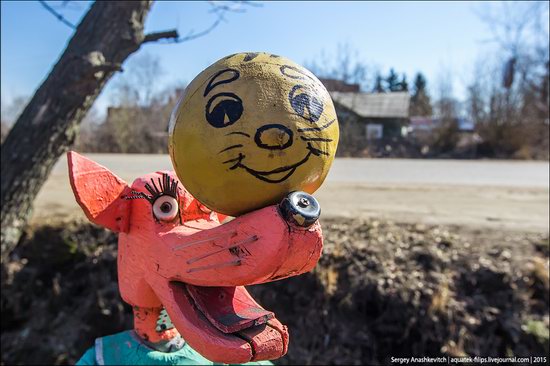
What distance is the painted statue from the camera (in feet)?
3.24

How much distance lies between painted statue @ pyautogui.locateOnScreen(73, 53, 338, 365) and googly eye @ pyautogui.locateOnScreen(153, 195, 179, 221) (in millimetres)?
99

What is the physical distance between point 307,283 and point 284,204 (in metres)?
2.39

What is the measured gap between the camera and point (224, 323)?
1.16 meters

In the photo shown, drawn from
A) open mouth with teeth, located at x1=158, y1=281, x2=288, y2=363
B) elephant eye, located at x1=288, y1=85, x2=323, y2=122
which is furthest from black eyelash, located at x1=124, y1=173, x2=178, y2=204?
elephant eye, located at x1=288, y1=85, x2=323, y2=122

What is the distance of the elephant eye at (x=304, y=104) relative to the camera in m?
1.02

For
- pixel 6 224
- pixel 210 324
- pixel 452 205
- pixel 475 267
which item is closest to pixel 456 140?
pixel 452 205

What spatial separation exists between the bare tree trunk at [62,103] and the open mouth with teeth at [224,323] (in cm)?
237

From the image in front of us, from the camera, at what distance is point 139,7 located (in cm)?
347

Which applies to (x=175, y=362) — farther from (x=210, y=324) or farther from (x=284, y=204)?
(x=284, y=204)

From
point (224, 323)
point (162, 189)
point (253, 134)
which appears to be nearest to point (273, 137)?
point (253, 134)

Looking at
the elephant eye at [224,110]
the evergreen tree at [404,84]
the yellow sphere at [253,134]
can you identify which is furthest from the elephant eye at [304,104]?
the evergreen tree at [404,84]

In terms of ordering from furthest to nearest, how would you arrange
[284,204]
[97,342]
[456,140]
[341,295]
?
[456,140] < [341,295] < [97,342] < [284,204]

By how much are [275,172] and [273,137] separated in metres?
0.07

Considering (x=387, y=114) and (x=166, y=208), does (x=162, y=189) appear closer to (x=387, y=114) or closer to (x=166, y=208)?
(x=166, y=208)
